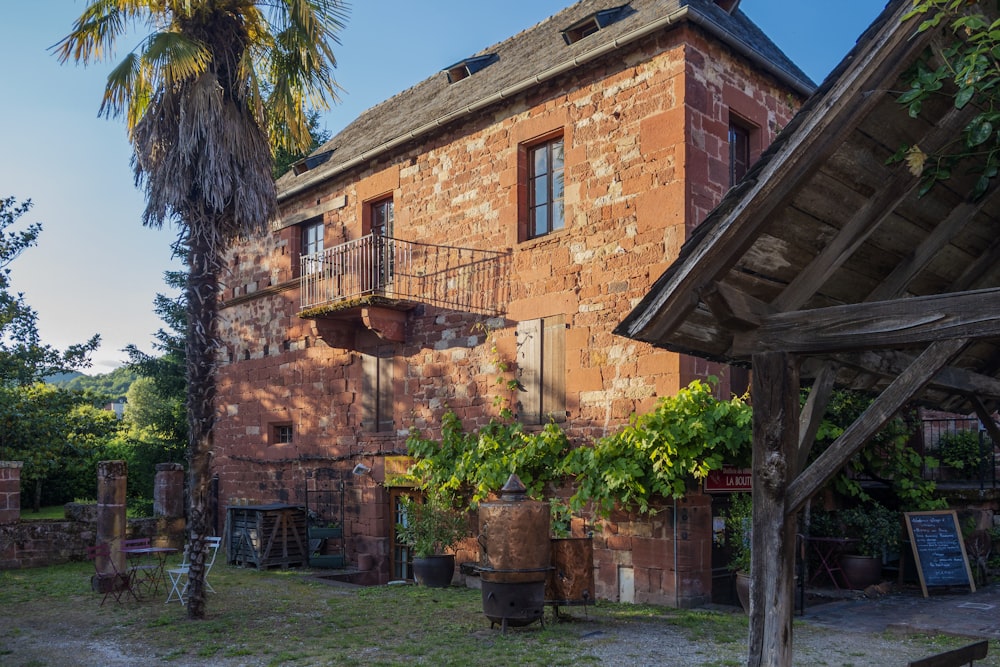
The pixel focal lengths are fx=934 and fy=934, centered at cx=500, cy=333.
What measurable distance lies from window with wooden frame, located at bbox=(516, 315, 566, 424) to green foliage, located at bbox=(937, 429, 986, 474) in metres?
6.06

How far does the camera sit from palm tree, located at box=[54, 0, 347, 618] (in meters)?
10.6

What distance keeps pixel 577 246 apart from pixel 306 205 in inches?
276

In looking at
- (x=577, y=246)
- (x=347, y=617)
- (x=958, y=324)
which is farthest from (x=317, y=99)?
(x=958, y=324)

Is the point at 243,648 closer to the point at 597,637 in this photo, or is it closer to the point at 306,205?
the point at 597,637

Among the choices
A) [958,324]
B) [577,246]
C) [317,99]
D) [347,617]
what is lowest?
[347,617]

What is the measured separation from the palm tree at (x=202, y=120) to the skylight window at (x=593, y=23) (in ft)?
11.3

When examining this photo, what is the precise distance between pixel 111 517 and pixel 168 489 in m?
6.09

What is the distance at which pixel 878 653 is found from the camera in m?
8.02

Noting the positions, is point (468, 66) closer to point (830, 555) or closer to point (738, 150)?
point (738, 150)

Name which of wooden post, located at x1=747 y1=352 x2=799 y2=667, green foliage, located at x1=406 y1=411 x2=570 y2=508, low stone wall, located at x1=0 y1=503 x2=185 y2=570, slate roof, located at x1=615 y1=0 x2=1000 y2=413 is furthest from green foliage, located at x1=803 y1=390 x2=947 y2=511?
low stone wall, located at x1=0 y1=503 x2=185 y2=570

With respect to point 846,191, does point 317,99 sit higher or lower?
higher

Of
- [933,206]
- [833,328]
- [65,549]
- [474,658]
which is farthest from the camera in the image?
[65,549]

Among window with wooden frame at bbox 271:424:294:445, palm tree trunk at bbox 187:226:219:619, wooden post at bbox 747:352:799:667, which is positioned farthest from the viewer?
window with wooden frame at bbox 271:424:294:445

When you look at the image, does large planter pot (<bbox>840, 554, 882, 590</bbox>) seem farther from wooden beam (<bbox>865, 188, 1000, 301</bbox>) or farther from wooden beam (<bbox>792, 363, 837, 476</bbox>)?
wooden beam (<bbox>792, 363, 837, 476</bbox>)
